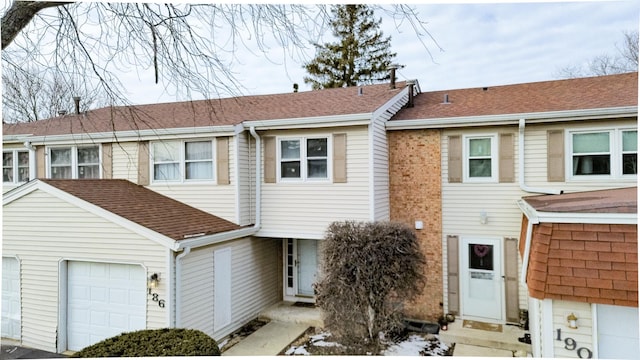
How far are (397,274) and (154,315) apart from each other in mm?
3222

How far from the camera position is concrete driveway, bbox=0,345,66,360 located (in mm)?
5469

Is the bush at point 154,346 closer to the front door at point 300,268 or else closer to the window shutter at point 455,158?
the front door at point 300,268

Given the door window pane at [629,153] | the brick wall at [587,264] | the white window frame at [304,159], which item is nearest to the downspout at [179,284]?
the white window frame at [304,159]

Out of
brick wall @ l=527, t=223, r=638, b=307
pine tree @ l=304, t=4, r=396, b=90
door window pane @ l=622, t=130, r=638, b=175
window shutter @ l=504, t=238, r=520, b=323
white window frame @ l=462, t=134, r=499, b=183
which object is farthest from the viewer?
pine tree @ l=304, t=4, r=396, b=90

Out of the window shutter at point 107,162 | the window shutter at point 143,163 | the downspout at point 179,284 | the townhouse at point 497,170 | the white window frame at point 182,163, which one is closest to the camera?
the downspout at point 179,284

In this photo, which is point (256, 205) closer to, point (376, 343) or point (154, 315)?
point (154, 315)

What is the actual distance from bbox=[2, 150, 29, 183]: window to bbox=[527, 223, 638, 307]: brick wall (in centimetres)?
913

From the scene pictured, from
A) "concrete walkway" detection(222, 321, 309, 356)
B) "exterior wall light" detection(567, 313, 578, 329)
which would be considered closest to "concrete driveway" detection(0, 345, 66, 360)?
"concrete walkway" detection(222, 321, 309, 356)

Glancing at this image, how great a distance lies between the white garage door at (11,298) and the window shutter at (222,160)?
10.3 ft

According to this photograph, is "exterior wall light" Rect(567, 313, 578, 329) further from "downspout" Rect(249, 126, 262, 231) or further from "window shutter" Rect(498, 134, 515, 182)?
"downspout" Rect(249, 126, 262, 231)

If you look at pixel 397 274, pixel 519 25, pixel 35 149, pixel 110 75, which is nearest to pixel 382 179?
pixel 397 274

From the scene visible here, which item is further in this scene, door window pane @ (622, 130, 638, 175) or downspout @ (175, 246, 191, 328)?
door window pane @ (622, 130, 638, 175)

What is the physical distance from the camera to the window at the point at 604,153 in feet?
18.6

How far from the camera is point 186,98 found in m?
3.77
